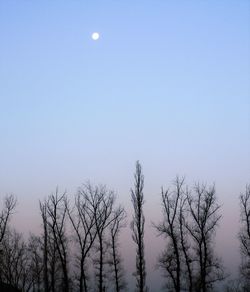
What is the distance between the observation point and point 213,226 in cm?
3916

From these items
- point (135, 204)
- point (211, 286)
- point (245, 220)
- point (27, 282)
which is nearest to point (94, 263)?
point (135, 204)

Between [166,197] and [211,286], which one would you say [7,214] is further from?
[211,286]

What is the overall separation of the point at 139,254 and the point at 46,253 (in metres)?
15.3

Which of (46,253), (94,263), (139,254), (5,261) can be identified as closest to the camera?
(139,254)

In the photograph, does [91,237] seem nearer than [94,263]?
Yes

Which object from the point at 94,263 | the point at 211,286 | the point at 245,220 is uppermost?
the point at 245,220

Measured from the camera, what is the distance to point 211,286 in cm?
3859

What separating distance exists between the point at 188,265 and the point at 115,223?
8529 mm

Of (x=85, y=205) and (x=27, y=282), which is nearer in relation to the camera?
(x=85, y=205)

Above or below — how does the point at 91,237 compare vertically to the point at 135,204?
below

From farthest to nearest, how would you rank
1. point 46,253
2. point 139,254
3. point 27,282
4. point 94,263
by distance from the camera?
point 27,282 < point 46,253 < point 94,263 < point 139,254

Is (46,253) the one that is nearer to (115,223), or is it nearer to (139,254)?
(115,223)

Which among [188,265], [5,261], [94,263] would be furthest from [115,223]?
[5,261]

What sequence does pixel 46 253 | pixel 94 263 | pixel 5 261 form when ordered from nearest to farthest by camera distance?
pixel 94 263 → pixel 46 253 → pixel 5 261
